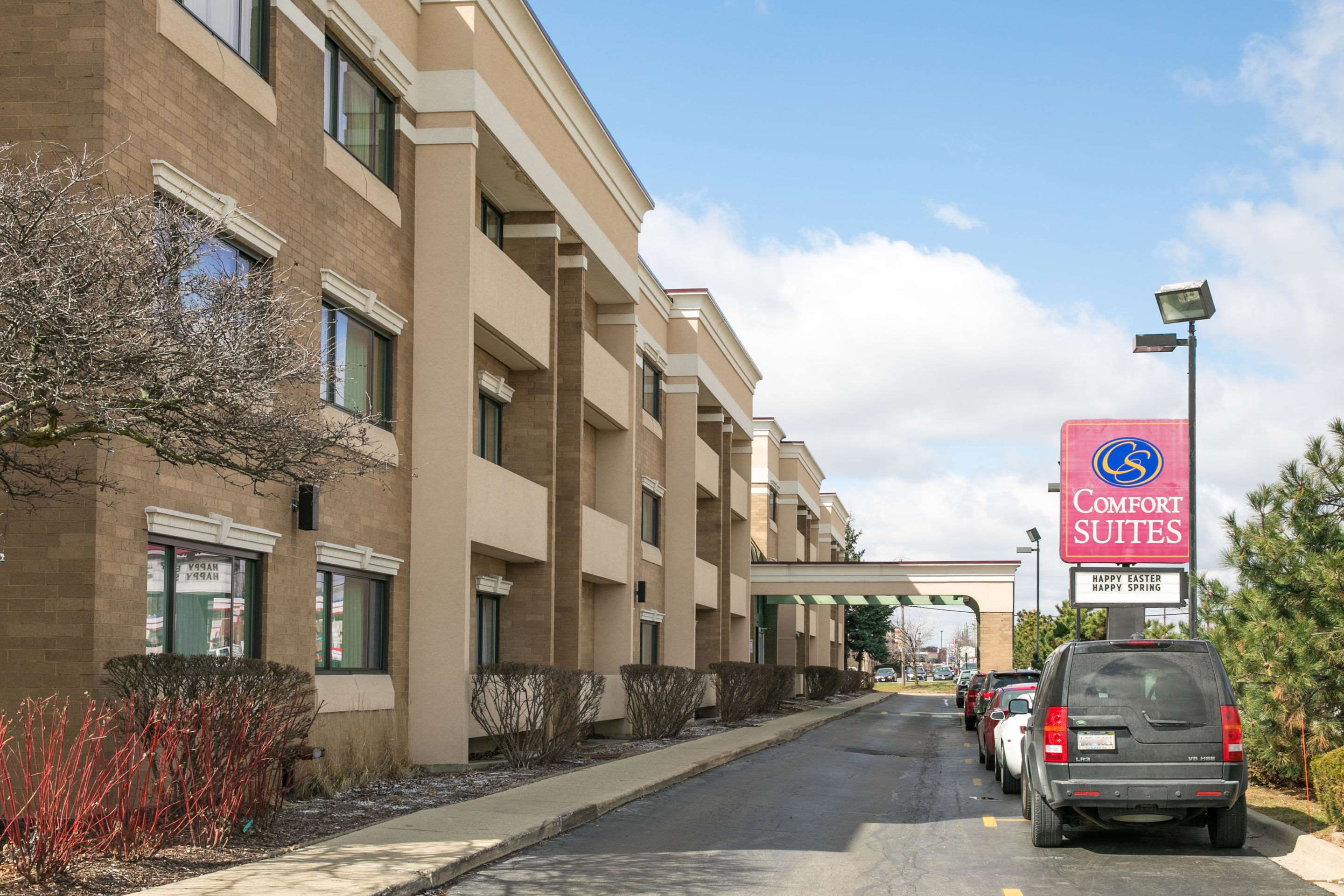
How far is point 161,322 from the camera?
31.1 feet

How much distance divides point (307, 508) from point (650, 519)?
68.3 feet

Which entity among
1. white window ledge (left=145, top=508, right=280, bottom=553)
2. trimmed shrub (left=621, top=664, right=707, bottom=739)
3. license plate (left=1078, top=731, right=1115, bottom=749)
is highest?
white window ledge (left=145, top=508, right=280, bottom=553)

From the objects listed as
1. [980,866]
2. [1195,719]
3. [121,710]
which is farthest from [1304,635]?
[121,710]

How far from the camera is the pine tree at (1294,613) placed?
16.1 meters

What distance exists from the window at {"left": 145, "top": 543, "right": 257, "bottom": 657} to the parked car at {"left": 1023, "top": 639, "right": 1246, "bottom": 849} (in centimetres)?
792

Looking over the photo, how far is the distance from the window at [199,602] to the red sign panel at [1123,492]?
48.5 ft

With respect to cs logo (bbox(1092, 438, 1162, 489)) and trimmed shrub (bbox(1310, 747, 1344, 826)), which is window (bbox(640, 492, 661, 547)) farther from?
trimmed shrub (bbox(1310, 747, 1344, 826))

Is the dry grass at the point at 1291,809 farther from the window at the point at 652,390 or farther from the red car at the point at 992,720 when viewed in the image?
the window at the point at 652,390

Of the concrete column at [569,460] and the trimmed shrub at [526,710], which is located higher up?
the concrete column at [569,460]

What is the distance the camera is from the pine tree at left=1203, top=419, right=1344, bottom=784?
16078mm

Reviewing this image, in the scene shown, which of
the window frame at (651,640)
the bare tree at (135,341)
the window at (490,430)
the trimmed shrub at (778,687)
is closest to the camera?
the bare tree at (135,341)

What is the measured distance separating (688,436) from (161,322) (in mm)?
29492

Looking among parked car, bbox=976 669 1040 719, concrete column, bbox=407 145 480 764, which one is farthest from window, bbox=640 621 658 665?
concrete column, bbox=407 145 480 764

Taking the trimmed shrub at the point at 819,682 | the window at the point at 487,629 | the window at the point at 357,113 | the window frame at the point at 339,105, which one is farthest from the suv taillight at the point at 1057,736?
→ the trimmed shrub at the point at 819,682
